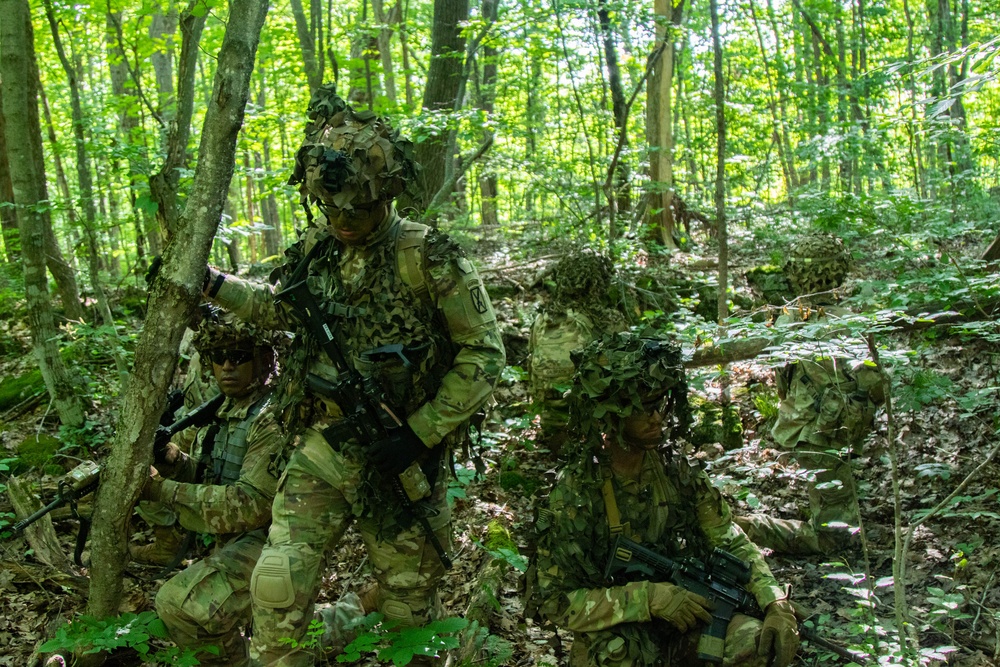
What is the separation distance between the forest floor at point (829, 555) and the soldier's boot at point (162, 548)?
13cm

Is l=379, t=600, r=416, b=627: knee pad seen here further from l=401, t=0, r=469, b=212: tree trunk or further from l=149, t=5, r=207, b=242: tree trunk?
l=401, t=0, r=469, b=212: tree trunk

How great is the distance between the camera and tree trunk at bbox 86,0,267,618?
3.41 meters

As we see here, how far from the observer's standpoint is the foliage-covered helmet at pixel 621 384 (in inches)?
147

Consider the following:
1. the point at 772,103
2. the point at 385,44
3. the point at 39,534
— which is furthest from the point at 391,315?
the point at 772,103

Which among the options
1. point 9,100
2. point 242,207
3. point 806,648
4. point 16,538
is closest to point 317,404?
point 16,538

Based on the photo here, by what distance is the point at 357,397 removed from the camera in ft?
12.0

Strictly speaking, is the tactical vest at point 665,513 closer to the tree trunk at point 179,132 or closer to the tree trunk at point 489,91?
the tree trunk at point 179,132

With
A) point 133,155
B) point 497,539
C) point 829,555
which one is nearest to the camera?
point 497,539

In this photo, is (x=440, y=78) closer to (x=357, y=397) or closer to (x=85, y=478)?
(x=357, y=397)

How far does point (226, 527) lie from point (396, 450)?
1176 mm

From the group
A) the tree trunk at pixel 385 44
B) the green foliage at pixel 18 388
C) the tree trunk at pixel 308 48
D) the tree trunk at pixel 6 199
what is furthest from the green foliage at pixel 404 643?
the tree trunk at pixel 385 44

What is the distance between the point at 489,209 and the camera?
1708 centimetres

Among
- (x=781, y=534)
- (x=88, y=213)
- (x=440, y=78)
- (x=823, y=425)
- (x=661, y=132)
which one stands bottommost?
(x=781, y=534)

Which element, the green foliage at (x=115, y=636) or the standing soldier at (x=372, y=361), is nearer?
the green foliage at (x=115, y=636)
